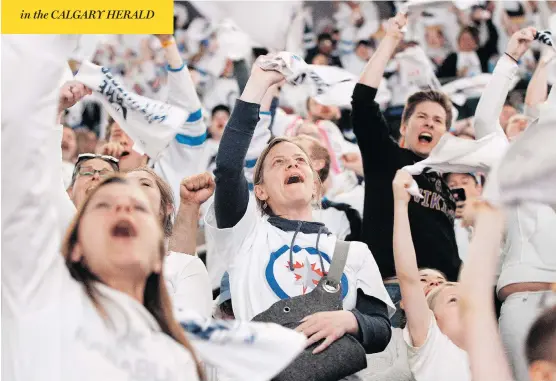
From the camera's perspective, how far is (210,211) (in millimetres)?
2359

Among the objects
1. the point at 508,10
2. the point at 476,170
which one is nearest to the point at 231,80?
the point at 508,10

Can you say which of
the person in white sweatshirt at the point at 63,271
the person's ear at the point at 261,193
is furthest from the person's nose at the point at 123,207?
the person's ear at the point at 261,193

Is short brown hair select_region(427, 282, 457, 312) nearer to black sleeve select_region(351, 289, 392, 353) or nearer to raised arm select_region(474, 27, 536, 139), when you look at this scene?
black sleeve select_region(351, 289, 392, 353)

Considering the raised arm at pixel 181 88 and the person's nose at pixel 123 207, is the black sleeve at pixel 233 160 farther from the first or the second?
the raised arm at pixel 181 88

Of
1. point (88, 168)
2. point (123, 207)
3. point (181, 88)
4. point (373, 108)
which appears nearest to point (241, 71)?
point (181, 88)

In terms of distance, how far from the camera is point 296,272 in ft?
7.30

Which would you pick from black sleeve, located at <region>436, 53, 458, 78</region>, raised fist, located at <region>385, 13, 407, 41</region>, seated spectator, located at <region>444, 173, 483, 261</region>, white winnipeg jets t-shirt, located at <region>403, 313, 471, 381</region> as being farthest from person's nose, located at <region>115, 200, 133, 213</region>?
black sleeve, located at <region>436, 53, 458, 78</region>

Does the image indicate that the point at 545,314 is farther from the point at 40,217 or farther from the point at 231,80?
the point at 231,80

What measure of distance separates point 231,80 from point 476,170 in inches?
139

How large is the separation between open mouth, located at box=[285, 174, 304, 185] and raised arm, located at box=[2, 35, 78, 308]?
0.91 m

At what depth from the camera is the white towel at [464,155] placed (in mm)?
2420

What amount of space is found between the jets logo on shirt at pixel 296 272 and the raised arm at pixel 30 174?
712 mm

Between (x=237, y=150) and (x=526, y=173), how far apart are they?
80 cm

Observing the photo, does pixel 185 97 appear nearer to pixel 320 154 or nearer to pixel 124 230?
pixel 320 154
